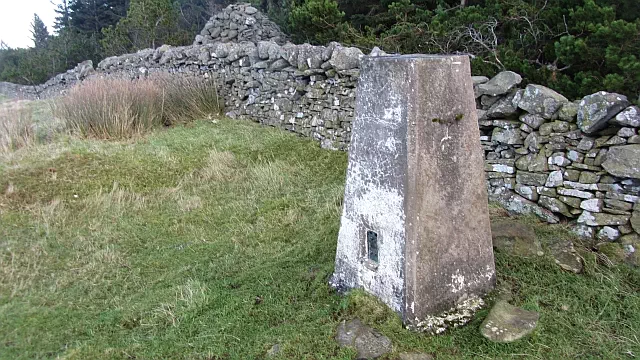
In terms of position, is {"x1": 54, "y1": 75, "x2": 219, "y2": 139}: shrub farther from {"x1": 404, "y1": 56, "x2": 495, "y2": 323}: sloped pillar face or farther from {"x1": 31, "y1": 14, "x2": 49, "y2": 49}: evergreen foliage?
{"x1": 31, "y1": 14, "x2": 49, "y2": 49}: evergreen foliage

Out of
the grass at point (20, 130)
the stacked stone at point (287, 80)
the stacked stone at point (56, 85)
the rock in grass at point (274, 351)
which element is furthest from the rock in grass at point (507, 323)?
the stacked stone at point (56, 85)

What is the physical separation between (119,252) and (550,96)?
456 centimetres

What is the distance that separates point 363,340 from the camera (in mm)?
3061

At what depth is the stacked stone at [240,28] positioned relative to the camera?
1234cm

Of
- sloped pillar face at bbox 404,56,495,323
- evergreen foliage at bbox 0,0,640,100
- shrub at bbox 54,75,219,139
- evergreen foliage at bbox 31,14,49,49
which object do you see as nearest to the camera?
sloped pillar face at bbox 404,56,495,323

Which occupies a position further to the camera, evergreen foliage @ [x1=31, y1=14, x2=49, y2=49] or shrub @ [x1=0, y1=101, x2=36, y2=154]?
evergreen foliage @ [x1=31, y1=14, x2=49, y2=49]

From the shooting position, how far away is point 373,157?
328 centimetres

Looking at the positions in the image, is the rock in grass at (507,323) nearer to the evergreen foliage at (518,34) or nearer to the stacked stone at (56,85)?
the evergreen foliage at (518,34)

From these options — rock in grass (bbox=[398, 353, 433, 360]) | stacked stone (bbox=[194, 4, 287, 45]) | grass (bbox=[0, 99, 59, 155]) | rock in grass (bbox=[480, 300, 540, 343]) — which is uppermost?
stacked stone (bbox=[194, 4, 287, 45])

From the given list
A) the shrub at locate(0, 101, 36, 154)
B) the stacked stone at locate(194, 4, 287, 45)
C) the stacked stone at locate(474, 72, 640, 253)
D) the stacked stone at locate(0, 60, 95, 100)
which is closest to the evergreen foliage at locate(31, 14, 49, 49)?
the stacked stone at locate(0, 60, 95, 100)

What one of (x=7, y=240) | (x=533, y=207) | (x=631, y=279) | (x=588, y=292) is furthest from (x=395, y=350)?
(x=7, y=240)

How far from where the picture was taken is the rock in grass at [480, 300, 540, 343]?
3.06 metres

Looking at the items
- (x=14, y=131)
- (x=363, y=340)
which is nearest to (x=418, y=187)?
(x=363, y=340)

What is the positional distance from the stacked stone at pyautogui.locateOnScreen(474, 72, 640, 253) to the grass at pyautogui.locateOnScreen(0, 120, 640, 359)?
34cm
